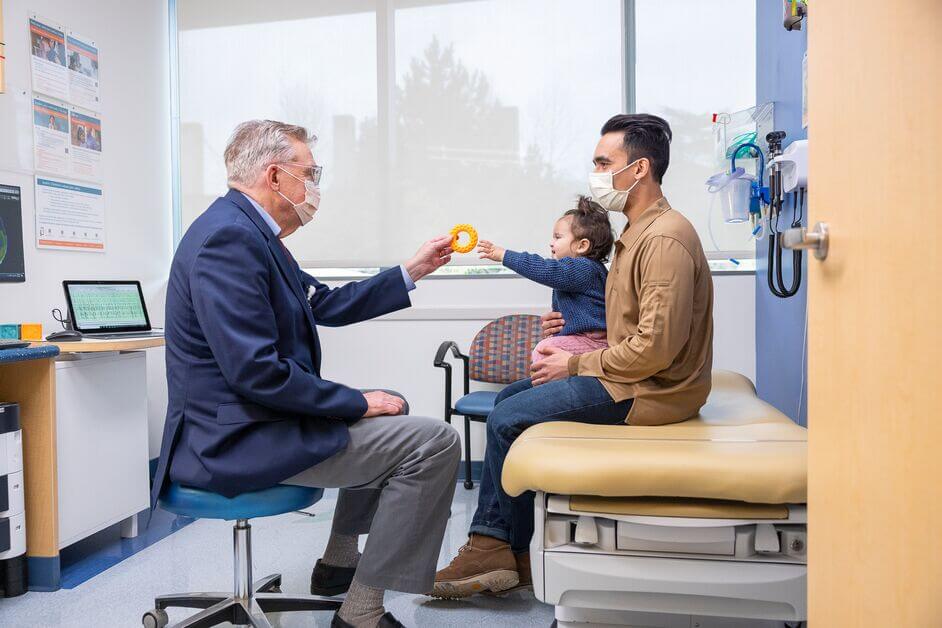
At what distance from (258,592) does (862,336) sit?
174 cm

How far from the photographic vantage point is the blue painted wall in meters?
2.49

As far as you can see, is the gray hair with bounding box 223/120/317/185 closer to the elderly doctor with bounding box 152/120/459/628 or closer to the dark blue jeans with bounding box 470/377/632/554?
the elderly doctor with bounding box 152/120/459/628

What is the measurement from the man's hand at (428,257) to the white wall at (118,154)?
4.87 feet

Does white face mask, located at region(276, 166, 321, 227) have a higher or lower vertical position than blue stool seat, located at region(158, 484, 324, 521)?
higher

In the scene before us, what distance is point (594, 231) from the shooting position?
251 centimetres

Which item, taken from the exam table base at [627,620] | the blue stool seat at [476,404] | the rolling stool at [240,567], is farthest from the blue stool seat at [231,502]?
the blue stool seat at [476,404]

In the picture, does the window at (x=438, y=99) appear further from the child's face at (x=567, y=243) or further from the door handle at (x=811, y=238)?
the door handle at (x=811, y=238)

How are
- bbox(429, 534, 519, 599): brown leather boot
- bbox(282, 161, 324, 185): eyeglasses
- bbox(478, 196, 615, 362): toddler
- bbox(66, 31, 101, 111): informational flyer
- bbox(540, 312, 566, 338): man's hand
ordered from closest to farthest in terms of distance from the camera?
bbox(282, 161, 324, 185): eyeglasses → bbox(429, 534, 519, 599): brown leather boot → bbox(478, 196, 615, 362): toddler → bbox(540, 312, 566, 338): man's hand → bbox(66, 31, 101, 111): informational flyer

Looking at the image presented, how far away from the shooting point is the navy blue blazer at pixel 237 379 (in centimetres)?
161

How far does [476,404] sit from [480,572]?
104 cm

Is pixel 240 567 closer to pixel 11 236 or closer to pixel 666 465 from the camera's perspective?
pixel 666 465

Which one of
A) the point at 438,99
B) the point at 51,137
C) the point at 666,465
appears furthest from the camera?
the point at 438,99

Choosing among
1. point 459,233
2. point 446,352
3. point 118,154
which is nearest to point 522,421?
point 459,233

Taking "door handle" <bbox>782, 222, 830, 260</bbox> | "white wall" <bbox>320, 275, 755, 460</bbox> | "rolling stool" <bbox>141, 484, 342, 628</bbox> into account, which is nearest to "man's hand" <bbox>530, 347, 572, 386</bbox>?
"rolling stool" <bbox>141, 484, 342, 628</bbox>
